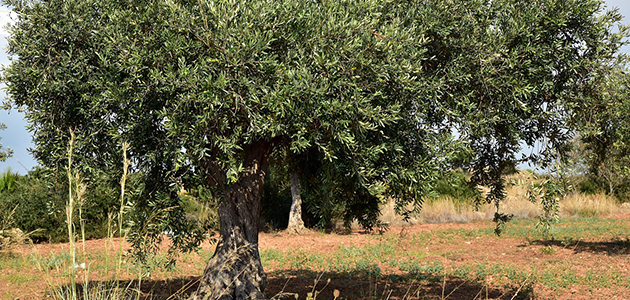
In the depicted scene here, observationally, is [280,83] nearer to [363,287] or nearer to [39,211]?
[363,287]

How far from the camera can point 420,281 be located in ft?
39.9

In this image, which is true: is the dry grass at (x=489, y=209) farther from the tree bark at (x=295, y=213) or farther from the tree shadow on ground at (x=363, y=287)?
the tree shadow on ground at (x=363, y=287)

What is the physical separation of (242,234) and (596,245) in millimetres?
13485

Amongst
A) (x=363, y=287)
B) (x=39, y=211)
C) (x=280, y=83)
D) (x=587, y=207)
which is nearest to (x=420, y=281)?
(x=363, y=287)

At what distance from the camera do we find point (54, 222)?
60.9ft

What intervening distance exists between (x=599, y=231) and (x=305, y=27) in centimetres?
1818

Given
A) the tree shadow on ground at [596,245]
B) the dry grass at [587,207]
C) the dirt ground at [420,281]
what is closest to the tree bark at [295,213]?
the dirt ground at [420,281]

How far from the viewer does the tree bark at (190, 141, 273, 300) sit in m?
9.05

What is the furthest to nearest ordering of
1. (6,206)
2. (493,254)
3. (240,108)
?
(6,206)
(493,254)
(240,108)

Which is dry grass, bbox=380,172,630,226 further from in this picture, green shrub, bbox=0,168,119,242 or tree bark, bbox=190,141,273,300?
tree bark, bbox=190,141,273,300

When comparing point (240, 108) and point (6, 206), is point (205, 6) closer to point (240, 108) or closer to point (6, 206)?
point (240, 108)

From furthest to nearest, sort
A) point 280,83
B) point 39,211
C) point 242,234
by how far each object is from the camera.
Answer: point 39,211 → point 242,234 → point 280,83

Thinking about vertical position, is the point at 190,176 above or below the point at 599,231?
above

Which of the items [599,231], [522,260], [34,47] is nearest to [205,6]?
[34,47]
